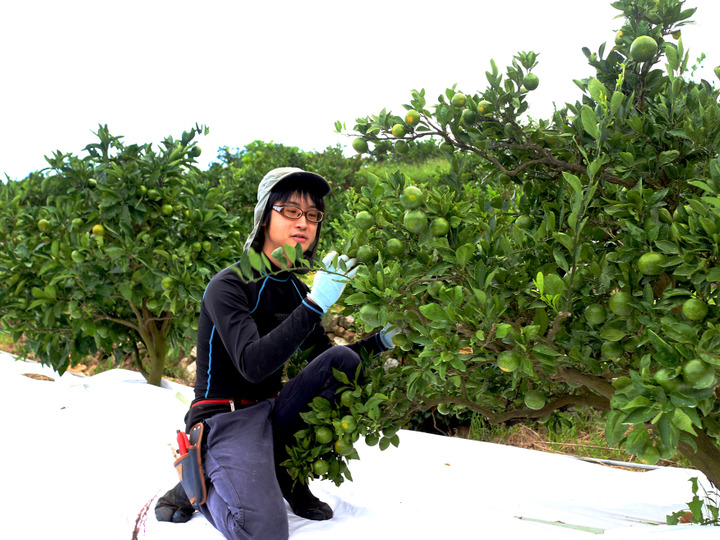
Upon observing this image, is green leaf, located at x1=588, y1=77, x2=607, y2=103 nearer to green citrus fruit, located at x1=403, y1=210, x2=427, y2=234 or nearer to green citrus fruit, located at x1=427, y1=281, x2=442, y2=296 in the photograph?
green citrus fruit, located at x1=403, y1=210, x2=427, y2=234

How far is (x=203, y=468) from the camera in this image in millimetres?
2568

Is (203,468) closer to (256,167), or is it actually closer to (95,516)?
(95,516)

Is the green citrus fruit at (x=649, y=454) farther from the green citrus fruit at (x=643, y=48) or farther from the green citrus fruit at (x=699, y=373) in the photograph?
the green citrus fruit at (x=643, y=48)

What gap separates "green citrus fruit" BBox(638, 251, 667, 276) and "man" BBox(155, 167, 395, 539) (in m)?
1.08

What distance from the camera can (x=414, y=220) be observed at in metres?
1.82

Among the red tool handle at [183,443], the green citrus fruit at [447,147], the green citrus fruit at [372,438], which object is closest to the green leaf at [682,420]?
the green citrus fruit at [447,147]

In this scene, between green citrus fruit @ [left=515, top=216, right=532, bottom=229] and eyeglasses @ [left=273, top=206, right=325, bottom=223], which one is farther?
eyeglasses @ [left=273, top=206, right=325, bottom=223]

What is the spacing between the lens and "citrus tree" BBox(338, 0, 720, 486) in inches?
61.9

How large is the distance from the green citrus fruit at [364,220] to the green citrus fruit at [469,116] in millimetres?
555

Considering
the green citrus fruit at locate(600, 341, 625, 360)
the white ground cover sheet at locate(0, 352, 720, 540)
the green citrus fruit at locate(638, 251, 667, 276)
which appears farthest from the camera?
the white ground cover sheet at locate(0, 352, 720, 540)

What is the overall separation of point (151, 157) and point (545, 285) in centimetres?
388

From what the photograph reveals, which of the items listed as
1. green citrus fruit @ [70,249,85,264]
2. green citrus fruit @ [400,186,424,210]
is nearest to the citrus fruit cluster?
green citrus fruit @ [400,186,424,210]

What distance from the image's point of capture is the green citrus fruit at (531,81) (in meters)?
2.18

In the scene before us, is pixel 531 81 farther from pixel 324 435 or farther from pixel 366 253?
pixel 324 435
